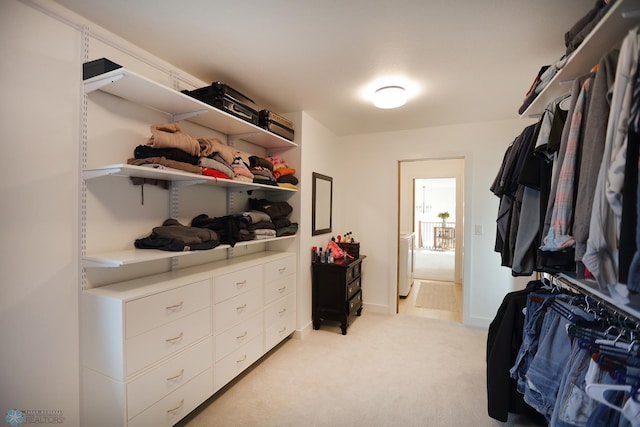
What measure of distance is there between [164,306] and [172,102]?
1265mm

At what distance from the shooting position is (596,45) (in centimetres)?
104

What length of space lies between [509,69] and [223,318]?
108 inches

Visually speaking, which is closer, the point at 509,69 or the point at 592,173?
the point at 592,173

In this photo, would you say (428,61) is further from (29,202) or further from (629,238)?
(29,202)

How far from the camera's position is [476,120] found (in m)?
3.42

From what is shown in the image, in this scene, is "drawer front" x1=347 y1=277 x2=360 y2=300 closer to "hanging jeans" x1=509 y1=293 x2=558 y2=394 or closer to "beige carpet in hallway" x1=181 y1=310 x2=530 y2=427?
"beige carpet in hallway" x1=181 y1=310 x2=530 y2=427

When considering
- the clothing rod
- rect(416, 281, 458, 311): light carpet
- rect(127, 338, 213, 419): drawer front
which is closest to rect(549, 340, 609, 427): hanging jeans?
the clothing rod

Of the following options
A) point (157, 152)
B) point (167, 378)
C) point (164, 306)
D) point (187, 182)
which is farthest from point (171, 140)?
point (167, 378)

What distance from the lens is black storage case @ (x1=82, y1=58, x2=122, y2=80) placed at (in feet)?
4.99

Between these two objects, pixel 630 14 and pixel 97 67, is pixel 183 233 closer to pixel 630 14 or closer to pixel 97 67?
pixel 97 67

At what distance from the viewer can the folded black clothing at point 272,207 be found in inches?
109

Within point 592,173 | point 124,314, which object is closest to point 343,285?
point 124,314

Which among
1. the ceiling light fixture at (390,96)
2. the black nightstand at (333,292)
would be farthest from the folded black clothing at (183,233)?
the ceiling light fixture at (390,96)

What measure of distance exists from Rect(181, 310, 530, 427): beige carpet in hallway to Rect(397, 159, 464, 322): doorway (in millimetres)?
1023
